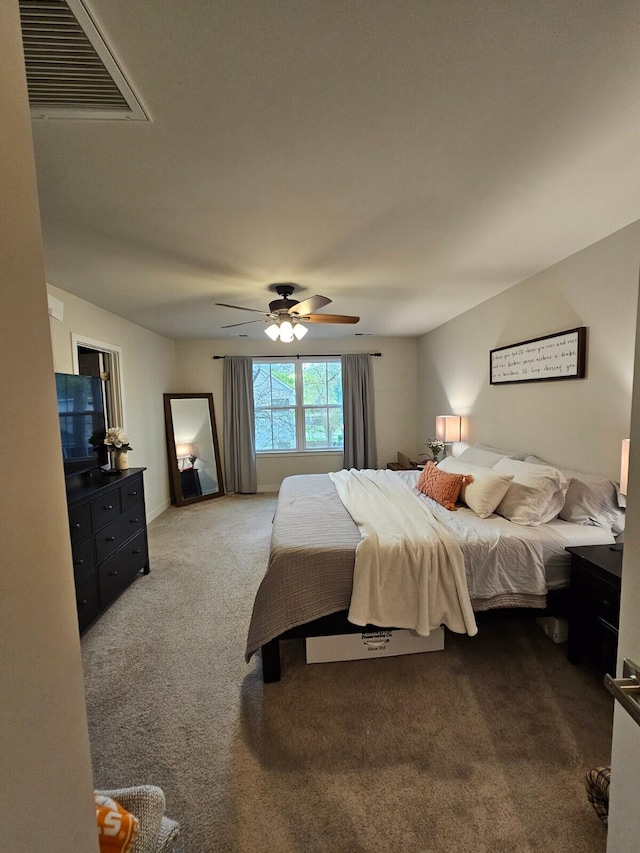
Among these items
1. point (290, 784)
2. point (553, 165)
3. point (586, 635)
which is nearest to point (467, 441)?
point (586, 635)

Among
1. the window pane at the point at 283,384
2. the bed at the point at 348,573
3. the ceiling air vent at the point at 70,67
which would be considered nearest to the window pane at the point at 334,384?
the window pane at the point at 283,384

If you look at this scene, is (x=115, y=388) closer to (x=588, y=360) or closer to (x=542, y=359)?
(x=542, y=359)

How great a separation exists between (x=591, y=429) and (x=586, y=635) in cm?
124

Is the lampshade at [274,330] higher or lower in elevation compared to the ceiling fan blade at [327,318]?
lower

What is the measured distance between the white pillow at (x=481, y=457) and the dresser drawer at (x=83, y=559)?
3005mm

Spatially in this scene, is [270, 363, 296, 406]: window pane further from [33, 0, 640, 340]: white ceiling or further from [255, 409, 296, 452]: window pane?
[33, 0, 640, 340]: white ceiling

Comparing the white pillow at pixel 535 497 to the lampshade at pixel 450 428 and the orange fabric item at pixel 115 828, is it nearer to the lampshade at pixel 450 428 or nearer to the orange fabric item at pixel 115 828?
the lampshade at pixel 450 428

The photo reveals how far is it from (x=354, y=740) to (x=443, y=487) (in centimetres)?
165

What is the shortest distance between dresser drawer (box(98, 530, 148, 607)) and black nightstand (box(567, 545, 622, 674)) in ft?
9.47

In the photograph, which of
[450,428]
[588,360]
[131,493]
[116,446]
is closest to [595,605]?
[588,360]

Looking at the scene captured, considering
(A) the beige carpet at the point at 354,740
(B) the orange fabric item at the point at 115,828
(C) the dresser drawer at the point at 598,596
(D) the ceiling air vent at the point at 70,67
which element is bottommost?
(A) the beige carpet at the point at 354,740

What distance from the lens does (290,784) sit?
1.34 meters

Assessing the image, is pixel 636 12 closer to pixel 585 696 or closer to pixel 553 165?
pixel 553 165

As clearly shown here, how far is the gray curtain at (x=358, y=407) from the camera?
17.7 ft
